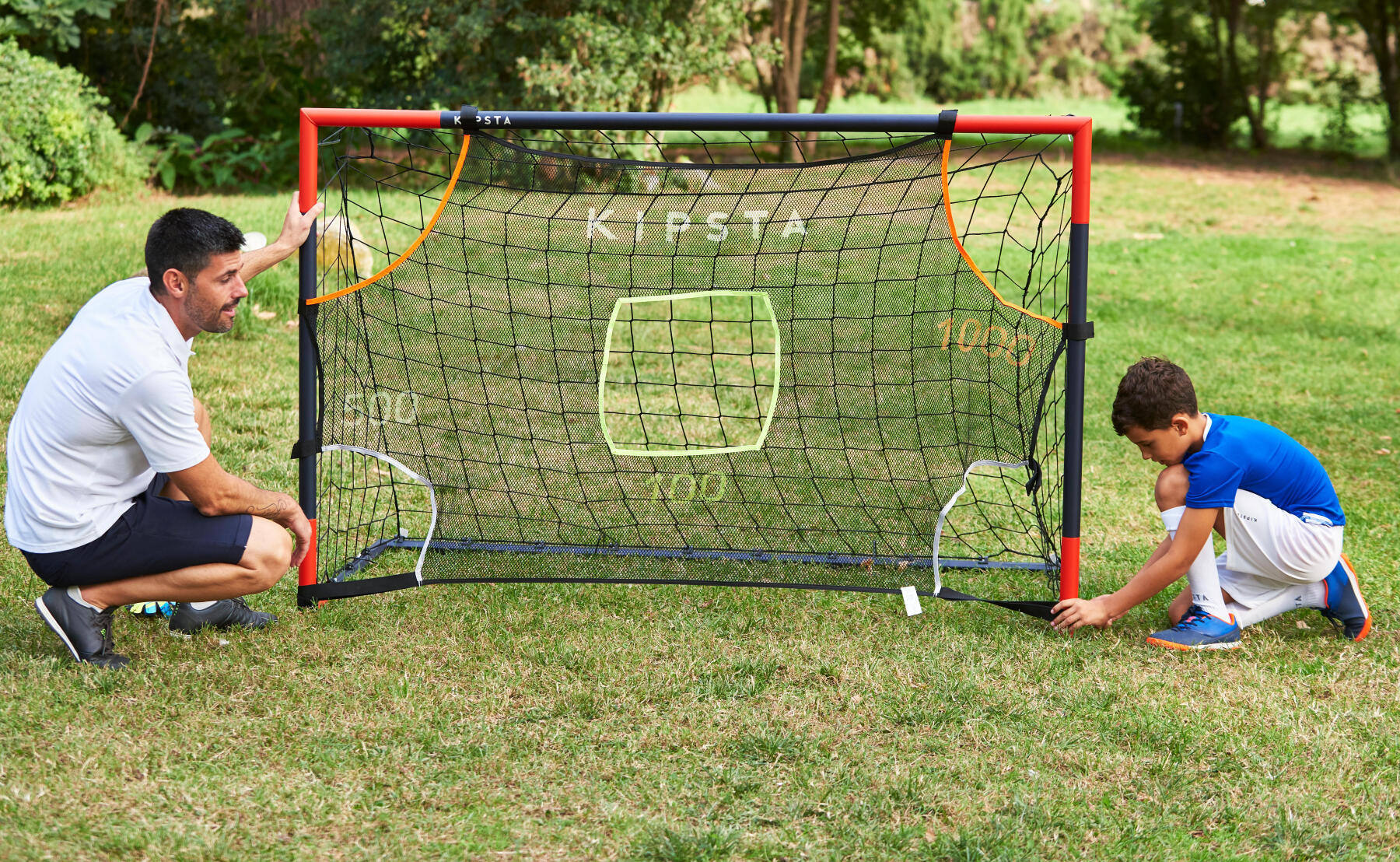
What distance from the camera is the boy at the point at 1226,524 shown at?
3.51m

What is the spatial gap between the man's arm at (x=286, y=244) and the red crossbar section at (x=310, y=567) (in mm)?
863

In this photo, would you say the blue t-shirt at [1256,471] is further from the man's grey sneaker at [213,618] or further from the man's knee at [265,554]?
the man's grey sneaker at [213,618]

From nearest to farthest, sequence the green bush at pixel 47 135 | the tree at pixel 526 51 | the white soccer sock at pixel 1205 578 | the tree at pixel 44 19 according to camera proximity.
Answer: the white soccer sock at pixel 1205 578 → the green bush at pixel 47 135 → the tree at pixel 44 19 → the tree at pixel 526 51

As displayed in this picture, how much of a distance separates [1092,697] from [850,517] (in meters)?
1.64

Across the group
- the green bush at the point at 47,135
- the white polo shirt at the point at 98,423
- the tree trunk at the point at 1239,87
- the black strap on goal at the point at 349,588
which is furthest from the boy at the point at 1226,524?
the tree trunk at the point at 1239,87

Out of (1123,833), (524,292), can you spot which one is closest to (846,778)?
(1123,833)

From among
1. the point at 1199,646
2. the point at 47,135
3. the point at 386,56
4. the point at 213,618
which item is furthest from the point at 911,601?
the point at 386,56

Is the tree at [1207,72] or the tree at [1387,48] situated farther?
the tree at [1207,72]

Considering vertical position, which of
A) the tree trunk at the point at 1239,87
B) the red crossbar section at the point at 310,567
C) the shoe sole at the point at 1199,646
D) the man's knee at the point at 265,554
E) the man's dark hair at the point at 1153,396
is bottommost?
the shoe sole at the point at 1199,646

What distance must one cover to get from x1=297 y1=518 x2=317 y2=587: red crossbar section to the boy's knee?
2720 mm

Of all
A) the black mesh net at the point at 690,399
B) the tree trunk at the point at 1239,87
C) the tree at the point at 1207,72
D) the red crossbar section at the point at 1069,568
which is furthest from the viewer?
the tree at the point at 1207,72

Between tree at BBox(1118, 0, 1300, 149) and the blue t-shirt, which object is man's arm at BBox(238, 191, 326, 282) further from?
tree at BBox(1118, 0, 1300, 149)

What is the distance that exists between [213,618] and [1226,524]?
10.5 feet

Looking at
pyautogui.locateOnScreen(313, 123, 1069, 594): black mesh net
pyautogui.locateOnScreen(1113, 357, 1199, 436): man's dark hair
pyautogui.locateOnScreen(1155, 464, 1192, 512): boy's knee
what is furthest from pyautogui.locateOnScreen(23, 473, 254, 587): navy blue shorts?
pyautogui.locateOnScreen(1155, 464, 1192, 512): boy's knee
